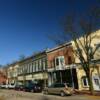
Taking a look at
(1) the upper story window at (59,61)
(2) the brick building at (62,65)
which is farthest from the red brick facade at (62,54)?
(1) the upper story window at (59,61)

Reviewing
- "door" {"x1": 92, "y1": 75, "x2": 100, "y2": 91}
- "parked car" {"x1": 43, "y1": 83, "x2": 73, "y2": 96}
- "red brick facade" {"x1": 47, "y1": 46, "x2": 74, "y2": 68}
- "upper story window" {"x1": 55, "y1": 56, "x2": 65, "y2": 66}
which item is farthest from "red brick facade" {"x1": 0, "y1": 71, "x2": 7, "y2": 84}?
"door" {"x1": 92, "y1": 75, "x2": 100, "y2": 91}

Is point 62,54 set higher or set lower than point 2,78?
higher

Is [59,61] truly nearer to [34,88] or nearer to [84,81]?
→ [34,88]

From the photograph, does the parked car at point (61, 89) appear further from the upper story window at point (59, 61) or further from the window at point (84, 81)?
the upper story window at point (59, 61)

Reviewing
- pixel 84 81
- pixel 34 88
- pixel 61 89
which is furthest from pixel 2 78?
pixel 61 89

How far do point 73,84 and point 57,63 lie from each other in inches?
265

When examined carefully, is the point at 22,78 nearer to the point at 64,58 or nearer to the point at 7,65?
the point at 7,65

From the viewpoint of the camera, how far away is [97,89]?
33688mm

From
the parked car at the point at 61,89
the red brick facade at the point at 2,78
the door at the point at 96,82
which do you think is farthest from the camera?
the red brick facade at the point at 2,78

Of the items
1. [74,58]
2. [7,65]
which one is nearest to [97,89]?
[74,58]

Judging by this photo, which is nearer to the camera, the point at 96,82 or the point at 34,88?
A: the point at 96,82

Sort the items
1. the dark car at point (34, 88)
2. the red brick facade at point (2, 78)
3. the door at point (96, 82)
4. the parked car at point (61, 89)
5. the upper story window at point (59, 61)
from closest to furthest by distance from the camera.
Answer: the parked car at point (61, 89), the door at point (96, 82), the dark car at point (34, 88), the upper story window at point (59, 61), the red brick facade at point (2, 78)

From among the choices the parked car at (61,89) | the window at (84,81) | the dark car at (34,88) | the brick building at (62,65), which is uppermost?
the brick building at (62,65)

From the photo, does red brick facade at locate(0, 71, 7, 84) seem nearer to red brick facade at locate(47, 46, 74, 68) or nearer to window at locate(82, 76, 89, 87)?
red brick facade at locate(47, 46, 74, 68)
